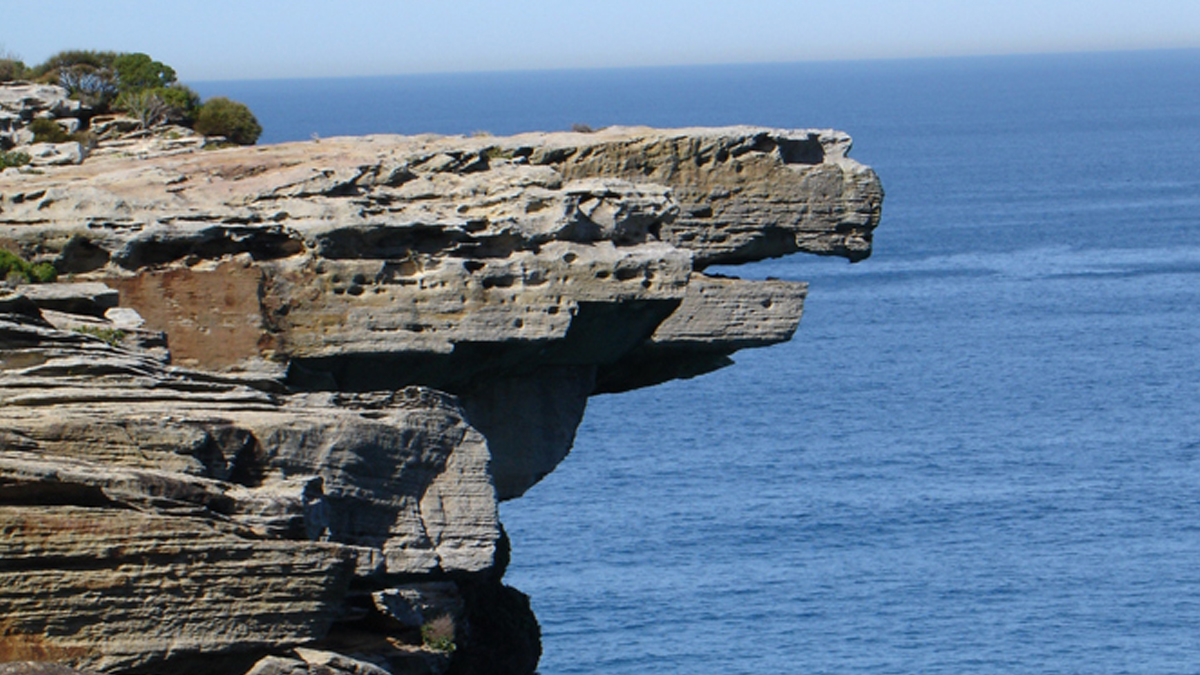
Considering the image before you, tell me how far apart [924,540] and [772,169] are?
5445 cm

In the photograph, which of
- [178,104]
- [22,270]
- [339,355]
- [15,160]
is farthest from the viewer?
[178,104]

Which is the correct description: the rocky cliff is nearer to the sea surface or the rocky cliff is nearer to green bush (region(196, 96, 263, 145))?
green bush (region(196, 96, 263, 145))

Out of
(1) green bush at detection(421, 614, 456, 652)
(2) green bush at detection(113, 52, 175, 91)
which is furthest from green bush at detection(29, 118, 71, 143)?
(1) green bush at detection(421, 614, 456, 652)

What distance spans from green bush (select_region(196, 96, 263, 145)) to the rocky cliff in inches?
217

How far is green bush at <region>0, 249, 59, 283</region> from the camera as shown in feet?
93.9

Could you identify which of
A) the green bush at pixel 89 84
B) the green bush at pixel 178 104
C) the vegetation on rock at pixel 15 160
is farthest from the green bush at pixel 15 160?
the green bush at pixel 89 84

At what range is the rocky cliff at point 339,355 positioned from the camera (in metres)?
20.5

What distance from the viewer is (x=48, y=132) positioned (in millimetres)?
41188

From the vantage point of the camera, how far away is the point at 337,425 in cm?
2380

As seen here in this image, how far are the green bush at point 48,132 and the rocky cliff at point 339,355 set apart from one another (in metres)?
3.79

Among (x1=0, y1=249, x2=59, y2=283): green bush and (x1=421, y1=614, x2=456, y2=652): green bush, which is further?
(x1=0, y1=249, x2=59, y2=283): green bush

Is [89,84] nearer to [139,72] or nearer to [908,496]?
[139,72]

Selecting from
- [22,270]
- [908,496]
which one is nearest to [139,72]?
[22,270]

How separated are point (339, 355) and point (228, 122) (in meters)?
15.4
